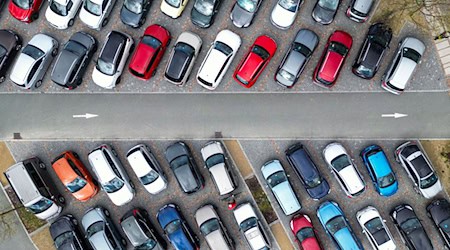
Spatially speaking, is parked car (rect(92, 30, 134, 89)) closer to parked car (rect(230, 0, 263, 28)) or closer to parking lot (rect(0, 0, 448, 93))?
parking lot (rect(0, 0, 448, 93))

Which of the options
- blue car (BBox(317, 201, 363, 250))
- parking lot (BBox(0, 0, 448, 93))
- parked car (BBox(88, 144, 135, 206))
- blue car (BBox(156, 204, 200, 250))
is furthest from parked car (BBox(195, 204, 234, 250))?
parking lot (BBox(0, 0, 448, 93))

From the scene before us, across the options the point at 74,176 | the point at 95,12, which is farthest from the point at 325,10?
the point at 74,176

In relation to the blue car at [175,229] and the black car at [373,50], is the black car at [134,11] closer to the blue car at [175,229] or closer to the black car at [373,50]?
the blue car at [175,229]

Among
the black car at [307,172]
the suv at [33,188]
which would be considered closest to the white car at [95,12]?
the suv at [33,188]

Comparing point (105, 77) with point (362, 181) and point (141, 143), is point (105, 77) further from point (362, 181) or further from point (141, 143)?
point (362, 181)

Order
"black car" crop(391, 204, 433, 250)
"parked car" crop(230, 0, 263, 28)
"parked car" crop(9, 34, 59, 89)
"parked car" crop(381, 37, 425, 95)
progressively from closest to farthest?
"parked car" crop(381, 37, 425, 95) < "black car" crop(391, 204, 433, 250) < "parked car" crop(230, 0, 263, 28) < "parked car" crop(9, 34, 59, 89)

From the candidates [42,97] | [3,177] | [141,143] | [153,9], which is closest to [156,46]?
[153,9]

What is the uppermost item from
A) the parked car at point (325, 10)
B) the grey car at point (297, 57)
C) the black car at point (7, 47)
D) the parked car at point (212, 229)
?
the black car at point (7, 47)
